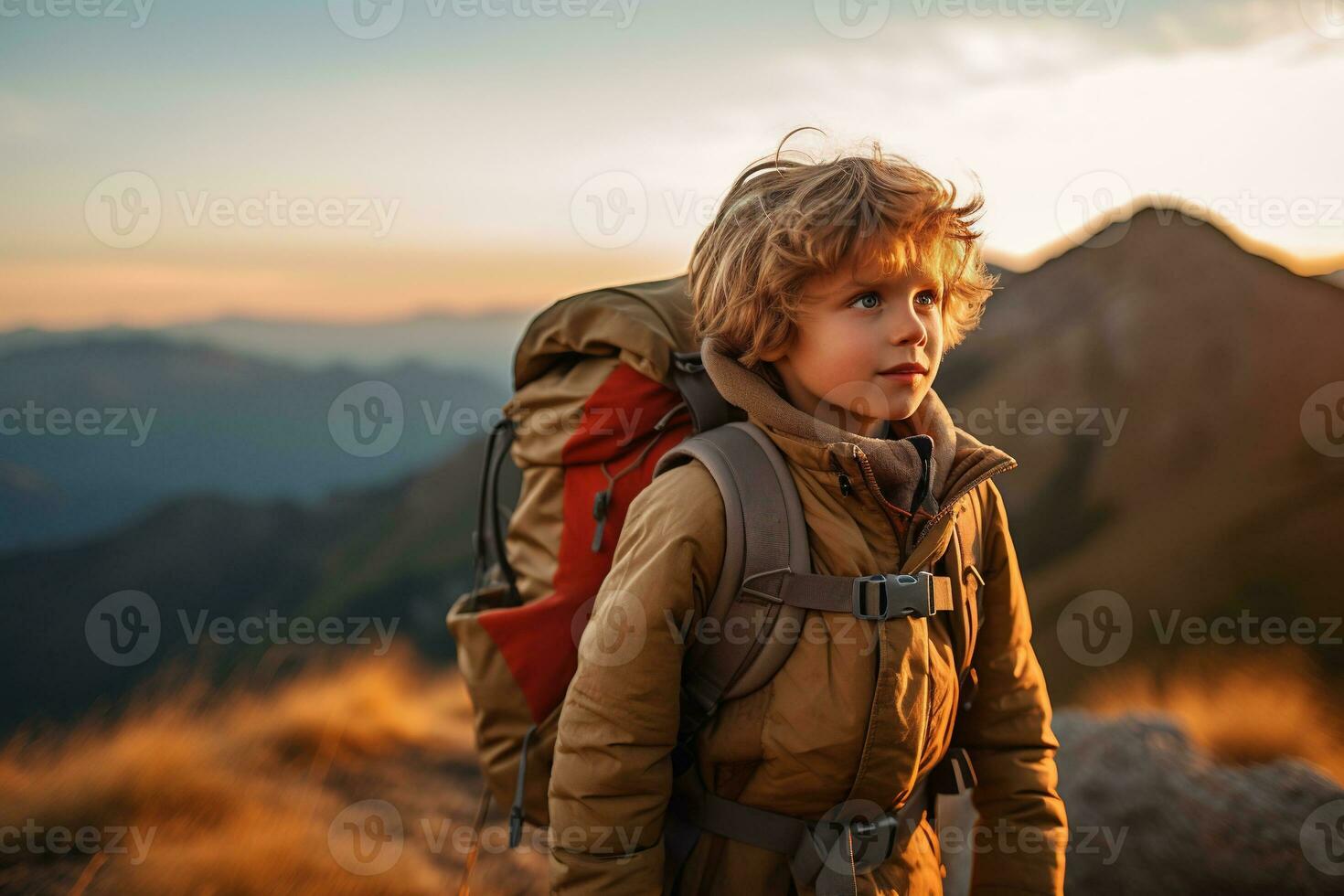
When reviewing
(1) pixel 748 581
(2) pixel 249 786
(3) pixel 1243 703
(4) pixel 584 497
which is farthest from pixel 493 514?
(3) pixel 1243 703

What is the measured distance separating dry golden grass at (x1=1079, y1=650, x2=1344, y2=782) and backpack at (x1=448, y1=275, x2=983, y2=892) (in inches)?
93.3

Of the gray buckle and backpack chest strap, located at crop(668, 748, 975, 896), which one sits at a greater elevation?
the gray buckle

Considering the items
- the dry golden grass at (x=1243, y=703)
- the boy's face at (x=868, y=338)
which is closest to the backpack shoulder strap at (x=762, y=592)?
the boy's face at (x=868, y=338)

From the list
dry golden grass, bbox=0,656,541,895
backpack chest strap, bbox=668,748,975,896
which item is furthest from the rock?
dry golden grass, bbox=0,656,541,895

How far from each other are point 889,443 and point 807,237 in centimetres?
44

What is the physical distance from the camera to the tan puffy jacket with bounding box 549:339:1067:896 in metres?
1.77

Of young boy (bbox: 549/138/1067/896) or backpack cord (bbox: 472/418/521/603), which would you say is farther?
backpack cord (bbox: 472/418/521/603)

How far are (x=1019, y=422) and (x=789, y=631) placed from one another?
19.0ft

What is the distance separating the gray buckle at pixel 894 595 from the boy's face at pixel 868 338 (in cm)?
33

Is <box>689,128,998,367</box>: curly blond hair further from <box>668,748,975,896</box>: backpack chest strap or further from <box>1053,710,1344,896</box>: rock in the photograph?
<box>1053,710,1344,896</box>: rock

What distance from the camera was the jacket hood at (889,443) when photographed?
189 centimetres

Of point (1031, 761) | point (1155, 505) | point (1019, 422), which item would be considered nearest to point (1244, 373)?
point (1155, 505)

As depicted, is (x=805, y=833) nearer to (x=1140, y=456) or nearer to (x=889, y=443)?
(x=889, y=443)

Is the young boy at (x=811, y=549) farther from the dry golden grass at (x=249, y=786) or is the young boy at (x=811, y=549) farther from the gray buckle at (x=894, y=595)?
the dry golden grass at (x=249, y=786)
